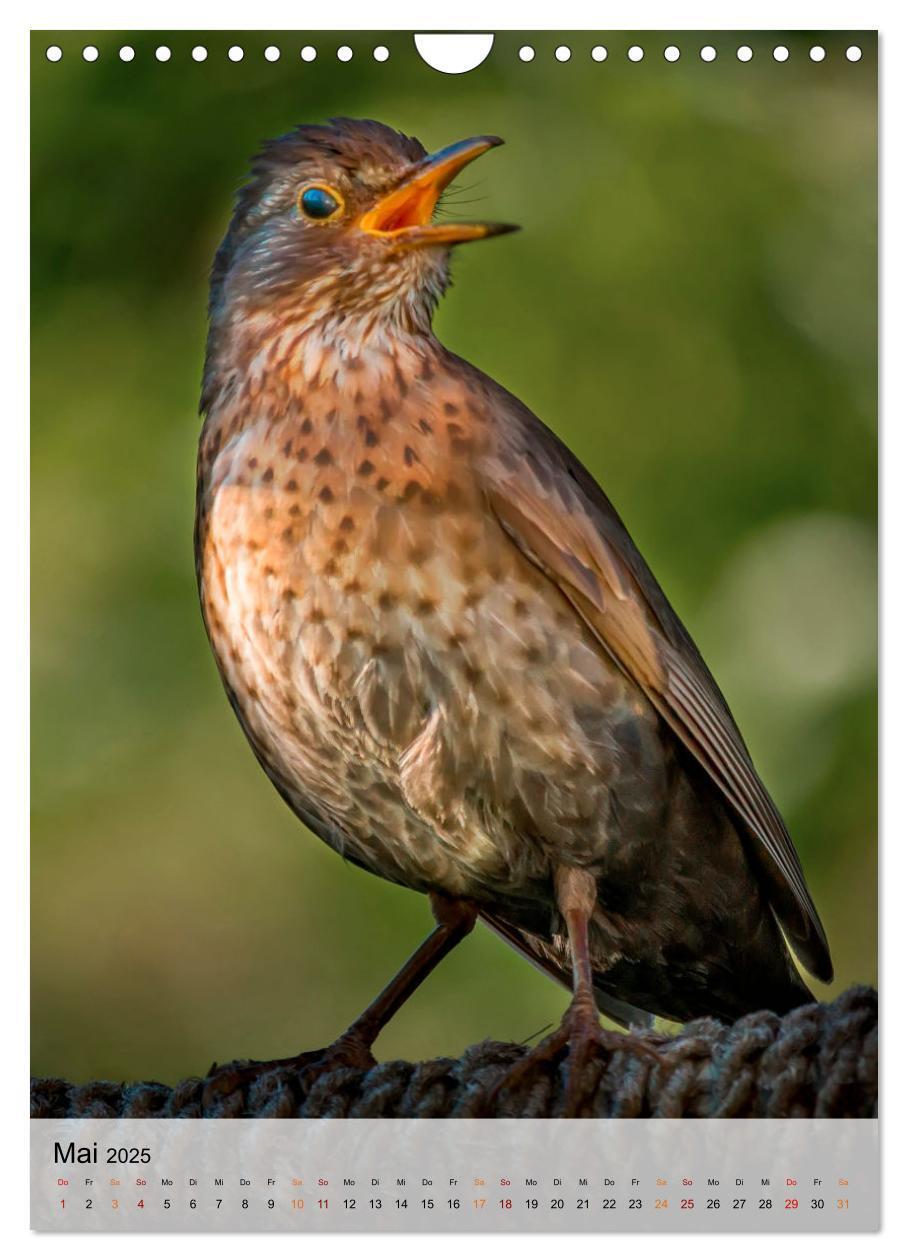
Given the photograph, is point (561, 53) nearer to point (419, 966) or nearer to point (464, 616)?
point (464, 616)

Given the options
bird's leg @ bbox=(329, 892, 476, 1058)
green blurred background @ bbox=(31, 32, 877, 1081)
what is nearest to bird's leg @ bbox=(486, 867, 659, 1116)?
bird's leg @ bbox=(329, 892, 476, 1058)

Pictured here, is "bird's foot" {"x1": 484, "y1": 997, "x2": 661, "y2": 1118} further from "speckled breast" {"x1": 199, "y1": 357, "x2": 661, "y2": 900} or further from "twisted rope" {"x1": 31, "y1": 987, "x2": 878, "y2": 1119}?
"speckled breast" {"x1": 199, "y1": 357, "x2": 661, "y2": 900}

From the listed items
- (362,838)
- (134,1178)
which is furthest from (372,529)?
(134,1178)

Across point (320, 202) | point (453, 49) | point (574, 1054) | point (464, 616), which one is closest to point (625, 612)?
point (464, 616)

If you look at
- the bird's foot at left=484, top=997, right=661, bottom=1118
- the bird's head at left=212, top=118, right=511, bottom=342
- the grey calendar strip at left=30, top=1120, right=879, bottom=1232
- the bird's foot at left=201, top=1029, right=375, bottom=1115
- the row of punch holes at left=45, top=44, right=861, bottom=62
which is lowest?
the grey calendar strip at left=30, top=1120, right=879, bottom=1232

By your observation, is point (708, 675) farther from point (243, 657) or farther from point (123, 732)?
point (123, 732)

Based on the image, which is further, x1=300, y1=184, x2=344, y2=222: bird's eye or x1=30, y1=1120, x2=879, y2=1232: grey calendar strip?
x1=300, y1=184, x2=344, y2=222: bird's eye

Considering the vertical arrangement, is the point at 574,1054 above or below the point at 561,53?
below
